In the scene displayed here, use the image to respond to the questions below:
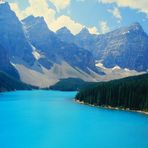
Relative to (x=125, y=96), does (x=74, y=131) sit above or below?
below

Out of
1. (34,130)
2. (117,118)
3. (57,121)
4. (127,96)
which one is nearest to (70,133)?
(34,130)

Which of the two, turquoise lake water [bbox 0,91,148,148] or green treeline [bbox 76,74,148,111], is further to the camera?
green treeline [bbox 76,74,148,111]

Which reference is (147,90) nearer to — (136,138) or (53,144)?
(136,138)

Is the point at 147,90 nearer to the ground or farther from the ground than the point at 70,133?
farther from the ground

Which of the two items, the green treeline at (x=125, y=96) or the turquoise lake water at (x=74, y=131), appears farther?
the green treeline at (x=125, y=96)

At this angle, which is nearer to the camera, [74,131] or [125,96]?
[74,131]

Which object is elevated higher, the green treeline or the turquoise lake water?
the green treeline

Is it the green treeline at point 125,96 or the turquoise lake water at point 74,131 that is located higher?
the green treeline at point 125,96

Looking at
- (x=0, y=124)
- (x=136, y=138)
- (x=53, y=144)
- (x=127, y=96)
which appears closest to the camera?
(x=53, y=144)

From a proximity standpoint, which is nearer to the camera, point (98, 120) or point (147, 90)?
point (98, 120)

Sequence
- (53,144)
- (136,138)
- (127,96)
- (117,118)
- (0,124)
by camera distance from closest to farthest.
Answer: (53,144), (136,138), (0,124), (117,118), (127,96)
